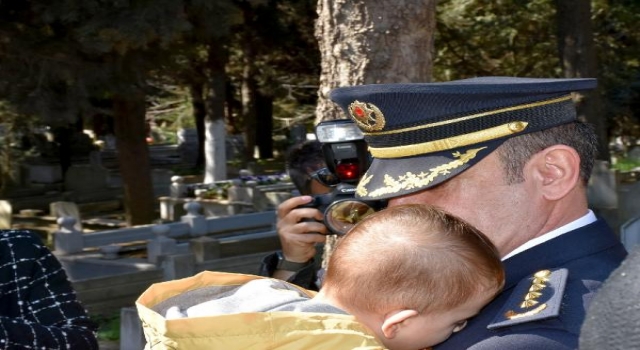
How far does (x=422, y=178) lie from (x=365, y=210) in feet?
1.15

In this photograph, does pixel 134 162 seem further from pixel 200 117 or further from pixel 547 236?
pixel 547 236

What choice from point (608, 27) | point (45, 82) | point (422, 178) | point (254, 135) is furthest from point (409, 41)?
point (254, 135)

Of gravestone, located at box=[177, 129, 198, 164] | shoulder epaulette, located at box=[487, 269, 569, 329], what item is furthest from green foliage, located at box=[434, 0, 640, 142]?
shoulder epaulette, located at box=[487, 269, 569, 329]

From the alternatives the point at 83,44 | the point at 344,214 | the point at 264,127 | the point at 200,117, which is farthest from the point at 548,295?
the point at 264,127

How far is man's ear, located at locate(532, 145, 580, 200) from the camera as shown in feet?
Answer: 6.73

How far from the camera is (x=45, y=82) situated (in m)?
14.8

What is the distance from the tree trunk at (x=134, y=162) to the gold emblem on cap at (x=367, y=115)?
1597cm

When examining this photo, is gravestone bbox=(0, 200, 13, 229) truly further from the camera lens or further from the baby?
the baby

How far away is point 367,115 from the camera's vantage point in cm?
226

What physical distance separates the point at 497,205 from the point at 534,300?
27 cm

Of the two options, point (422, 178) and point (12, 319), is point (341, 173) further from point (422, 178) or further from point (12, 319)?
point (12, 319)

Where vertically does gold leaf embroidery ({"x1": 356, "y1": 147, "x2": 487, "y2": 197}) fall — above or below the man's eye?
above

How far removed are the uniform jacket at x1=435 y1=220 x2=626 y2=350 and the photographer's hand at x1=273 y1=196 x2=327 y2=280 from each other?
102 cm


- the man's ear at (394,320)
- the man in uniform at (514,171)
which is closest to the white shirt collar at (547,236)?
the man in uniform at (514,171)
